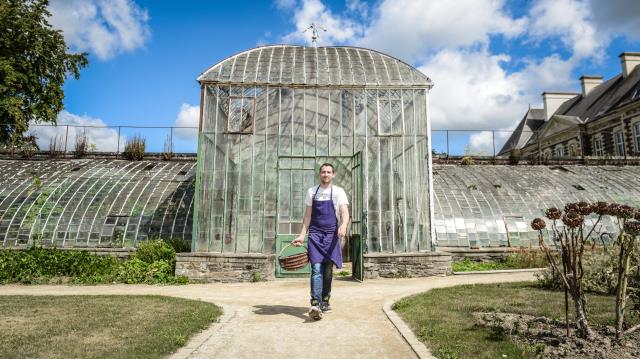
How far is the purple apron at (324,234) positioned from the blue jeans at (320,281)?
11cm

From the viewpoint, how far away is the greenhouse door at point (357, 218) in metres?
11.4

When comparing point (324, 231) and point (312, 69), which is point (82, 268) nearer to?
point (324, 231)

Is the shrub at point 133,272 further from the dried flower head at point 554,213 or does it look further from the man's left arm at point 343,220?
the dried flower head at point 554,213

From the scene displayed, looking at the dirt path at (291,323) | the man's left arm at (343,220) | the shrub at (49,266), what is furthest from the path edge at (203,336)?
the shrub at (49,266)

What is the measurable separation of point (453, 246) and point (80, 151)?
19.4 metres

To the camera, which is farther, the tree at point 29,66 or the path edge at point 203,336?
the tree at point 29,66

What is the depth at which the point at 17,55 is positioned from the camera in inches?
785

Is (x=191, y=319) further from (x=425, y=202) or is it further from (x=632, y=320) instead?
(x=425, y=202)

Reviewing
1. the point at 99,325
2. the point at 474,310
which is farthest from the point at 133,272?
the point at 474,310

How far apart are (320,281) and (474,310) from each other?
272 centimetres

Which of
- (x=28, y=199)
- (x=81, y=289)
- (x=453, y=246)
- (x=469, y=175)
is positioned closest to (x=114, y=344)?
(x=81, y=289)

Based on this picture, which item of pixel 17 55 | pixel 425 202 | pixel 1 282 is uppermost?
pixel 17 55

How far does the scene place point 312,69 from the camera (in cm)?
1434

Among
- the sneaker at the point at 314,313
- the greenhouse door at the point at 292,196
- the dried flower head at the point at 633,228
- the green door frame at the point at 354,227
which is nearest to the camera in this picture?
the dried flower head at the point at 633,228
